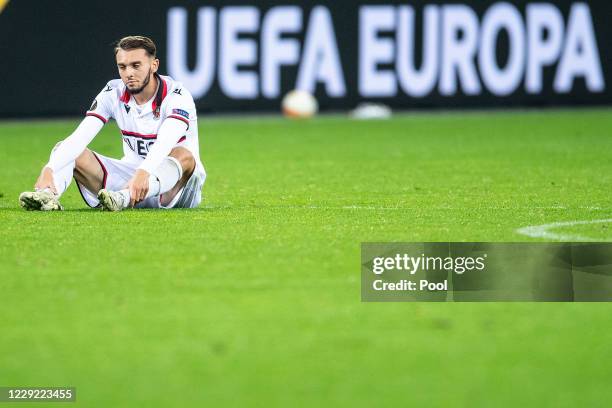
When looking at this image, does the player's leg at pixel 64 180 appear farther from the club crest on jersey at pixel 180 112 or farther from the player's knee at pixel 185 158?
the club crest on jersey at pixel 180 112

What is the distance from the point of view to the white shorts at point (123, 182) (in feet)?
29.5

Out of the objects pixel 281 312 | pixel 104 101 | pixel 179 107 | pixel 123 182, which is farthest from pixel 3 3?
pixel 281 312

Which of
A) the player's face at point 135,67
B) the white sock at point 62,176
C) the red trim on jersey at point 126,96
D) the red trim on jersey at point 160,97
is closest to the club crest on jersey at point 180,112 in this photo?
the red trim on jersey at point 160,97

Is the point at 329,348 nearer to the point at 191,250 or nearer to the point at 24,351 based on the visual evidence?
the point at 24,351

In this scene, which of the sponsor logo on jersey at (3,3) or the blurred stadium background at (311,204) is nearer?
the blurred stadium background at (311,204)

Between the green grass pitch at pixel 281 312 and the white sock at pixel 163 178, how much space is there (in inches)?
6.9

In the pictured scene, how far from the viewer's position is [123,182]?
908 centimetres

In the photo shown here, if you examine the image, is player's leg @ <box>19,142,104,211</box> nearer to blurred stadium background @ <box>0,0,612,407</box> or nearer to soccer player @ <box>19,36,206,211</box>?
soccer player @ <box>19,36,206,211</box>

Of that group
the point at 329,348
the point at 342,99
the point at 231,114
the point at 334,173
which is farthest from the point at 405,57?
the point at 329,348

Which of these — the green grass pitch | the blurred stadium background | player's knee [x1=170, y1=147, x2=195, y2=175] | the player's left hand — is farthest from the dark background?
the player's left hand

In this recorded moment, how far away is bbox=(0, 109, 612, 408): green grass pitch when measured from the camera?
4.22 meters

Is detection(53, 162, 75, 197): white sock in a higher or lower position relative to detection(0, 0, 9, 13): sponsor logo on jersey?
lower

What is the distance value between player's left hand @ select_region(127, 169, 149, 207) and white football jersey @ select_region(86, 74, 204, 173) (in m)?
0.48

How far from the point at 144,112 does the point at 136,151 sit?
1.17ft
